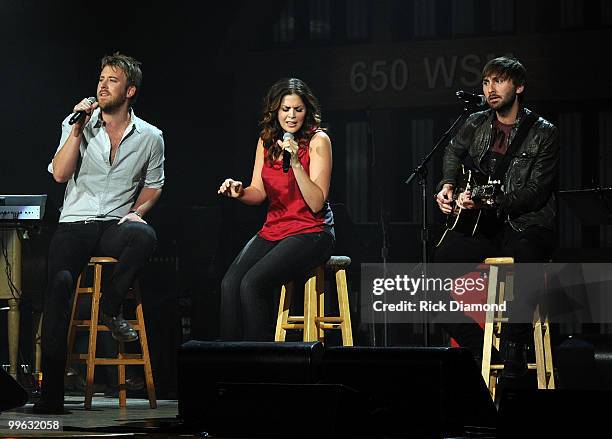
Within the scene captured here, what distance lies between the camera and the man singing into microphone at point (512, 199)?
5.19 metres

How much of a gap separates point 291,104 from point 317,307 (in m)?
0.97

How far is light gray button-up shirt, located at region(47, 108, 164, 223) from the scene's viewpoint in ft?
18.3

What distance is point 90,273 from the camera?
22.4ft

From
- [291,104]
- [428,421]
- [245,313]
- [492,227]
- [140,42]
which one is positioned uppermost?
[140,42]

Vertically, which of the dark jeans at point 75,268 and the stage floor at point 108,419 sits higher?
the dark jeans at point 75,268

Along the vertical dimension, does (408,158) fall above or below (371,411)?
above

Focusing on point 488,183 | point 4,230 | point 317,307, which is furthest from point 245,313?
point 4,230

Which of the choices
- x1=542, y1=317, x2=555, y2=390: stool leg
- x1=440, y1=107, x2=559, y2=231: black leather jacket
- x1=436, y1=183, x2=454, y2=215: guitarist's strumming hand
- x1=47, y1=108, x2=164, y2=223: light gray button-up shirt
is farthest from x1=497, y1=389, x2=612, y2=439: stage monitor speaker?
x1=47, y1=108, x2=164, y2=223: light gray button-up shirt

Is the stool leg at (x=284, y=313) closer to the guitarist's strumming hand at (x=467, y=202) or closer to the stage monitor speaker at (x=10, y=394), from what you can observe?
the guitarist's strumming hand at (x=467, y=202)

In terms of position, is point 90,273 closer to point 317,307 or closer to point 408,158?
point 317,307

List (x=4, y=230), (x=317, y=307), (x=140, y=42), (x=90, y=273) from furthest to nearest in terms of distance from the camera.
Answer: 1. (x=140, y=42)
2. (x=90, y=273)
3. (x=4, y=230)
4. (x=317, y=307)

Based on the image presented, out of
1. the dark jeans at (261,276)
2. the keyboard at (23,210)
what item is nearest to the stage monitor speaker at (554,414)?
the dark jeans at (261,276)

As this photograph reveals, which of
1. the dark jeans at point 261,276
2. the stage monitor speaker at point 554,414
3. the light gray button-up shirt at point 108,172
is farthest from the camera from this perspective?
the light gray button-up shirt at point 108,172

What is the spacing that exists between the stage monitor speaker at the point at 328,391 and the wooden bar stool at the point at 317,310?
4.21 feet
